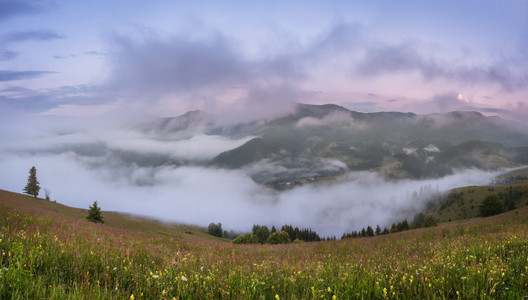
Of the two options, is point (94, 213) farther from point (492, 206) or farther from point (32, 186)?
point (492, 206)

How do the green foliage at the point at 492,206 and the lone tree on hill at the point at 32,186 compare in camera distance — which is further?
the lone tree on hill at the point at 32,186

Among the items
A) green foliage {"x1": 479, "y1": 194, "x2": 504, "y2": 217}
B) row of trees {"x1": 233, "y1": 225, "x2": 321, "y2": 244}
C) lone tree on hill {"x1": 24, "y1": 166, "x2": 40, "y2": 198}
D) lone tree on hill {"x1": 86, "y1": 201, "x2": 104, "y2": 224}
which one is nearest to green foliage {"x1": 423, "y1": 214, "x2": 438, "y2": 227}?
green foliage {"x1": 479, "y1": 194, "x2": 504, "y2": 217}

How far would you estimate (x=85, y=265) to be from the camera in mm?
5242

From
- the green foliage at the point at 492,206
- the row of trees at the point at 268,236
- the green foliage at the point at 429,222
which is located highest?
the green foliage at the point at 492,206

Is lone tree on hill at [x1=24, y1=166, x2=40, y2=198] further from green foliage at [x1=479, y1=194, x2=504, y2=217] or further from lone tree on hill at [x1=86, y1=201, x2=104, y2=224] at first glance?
green foliage at [x1=479, y1=194, x2=504, y2=217]

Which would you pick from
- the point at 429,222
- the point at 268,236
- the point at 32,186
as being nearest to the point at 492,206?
the point at 429,222

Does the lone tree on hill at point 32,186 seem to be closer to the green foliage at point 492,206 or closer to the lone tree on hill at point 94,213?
the lone tree on hill at point 94,213

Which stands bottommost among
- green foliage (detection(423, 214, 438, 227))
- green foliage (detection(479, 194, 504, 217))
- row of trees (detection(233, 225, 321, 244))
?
row of trees (detection(233, 225, 321, 244))

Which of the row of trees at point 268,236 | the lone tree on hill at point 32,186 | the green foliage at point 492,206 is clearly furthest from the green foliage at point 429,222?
the lone tree on hill at point 32,186

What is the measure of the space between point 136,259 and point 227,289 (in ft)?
9.43

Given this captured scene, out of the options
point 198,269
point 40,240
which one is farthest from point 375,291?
point 40,240

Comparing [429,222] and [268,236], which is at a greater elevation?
[429,222]

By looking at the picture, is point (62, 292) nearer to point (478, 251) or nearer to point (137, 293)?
point (137, 293)

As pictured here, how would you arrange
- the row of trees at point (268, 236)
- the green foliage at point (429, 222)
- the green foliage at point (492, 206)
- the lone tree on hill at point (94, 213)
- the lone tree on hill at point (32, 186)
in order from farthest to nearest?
the lone tree on hill at point (32, 186), the green foliage at point (429, 222), the green foliage at point (492, 206), the row of trees at point (268, 236), the lone tree on hill at point (94, 213)
